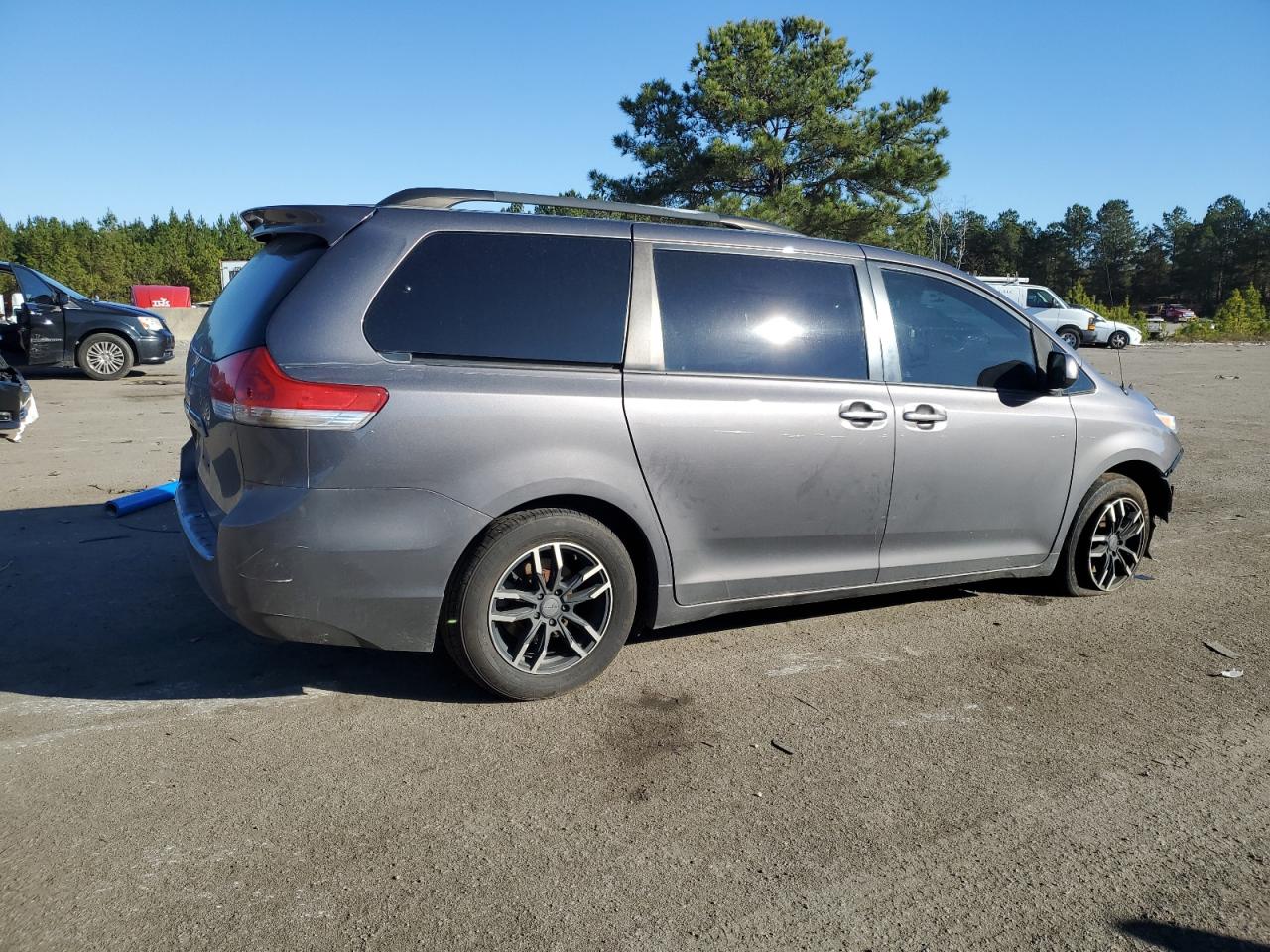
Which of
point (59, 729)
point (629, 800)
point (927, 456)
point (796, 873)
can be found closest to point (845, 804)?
point (796, 873)

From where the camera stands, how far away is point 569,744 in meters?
3.62

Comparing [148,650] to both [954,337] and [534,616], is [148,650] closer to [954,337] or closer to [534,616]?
[534,616]

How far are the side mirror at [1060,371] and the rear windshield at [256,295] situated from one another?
11.8 feet

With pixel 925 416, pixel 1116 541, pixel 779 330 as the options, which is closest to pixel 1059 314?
pixel 1116 541

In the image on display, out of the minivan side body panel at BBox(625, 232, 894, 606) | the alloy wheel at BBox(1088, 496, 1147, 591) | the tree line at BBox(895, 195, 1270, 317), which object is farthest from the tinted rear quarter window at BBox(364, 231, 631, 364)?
the tree line at BBox(895, 195, 1270, 317)

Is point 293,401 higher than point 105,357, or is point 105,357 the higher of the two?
point 293,401

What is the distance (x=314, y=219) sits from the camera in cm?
388

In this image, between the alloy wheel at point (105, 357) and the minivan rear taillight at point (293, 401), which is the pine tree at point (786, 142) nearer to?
the alloy wheel at point (105, 357)

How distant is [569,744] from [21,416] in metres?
8.59

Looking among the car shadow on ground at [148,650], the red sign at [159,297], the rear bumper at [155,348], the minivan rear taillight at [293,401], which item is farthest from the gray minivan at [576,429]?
the red sign at [159,297]

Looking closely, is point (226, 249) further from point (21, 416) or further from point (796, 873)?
point (796, 873)

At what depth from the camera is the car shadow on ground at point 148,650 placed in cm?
405

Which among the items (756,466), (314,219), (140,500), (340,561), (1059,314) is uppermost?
(1059,314)

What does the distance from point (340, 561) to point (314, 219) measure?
1.37m
